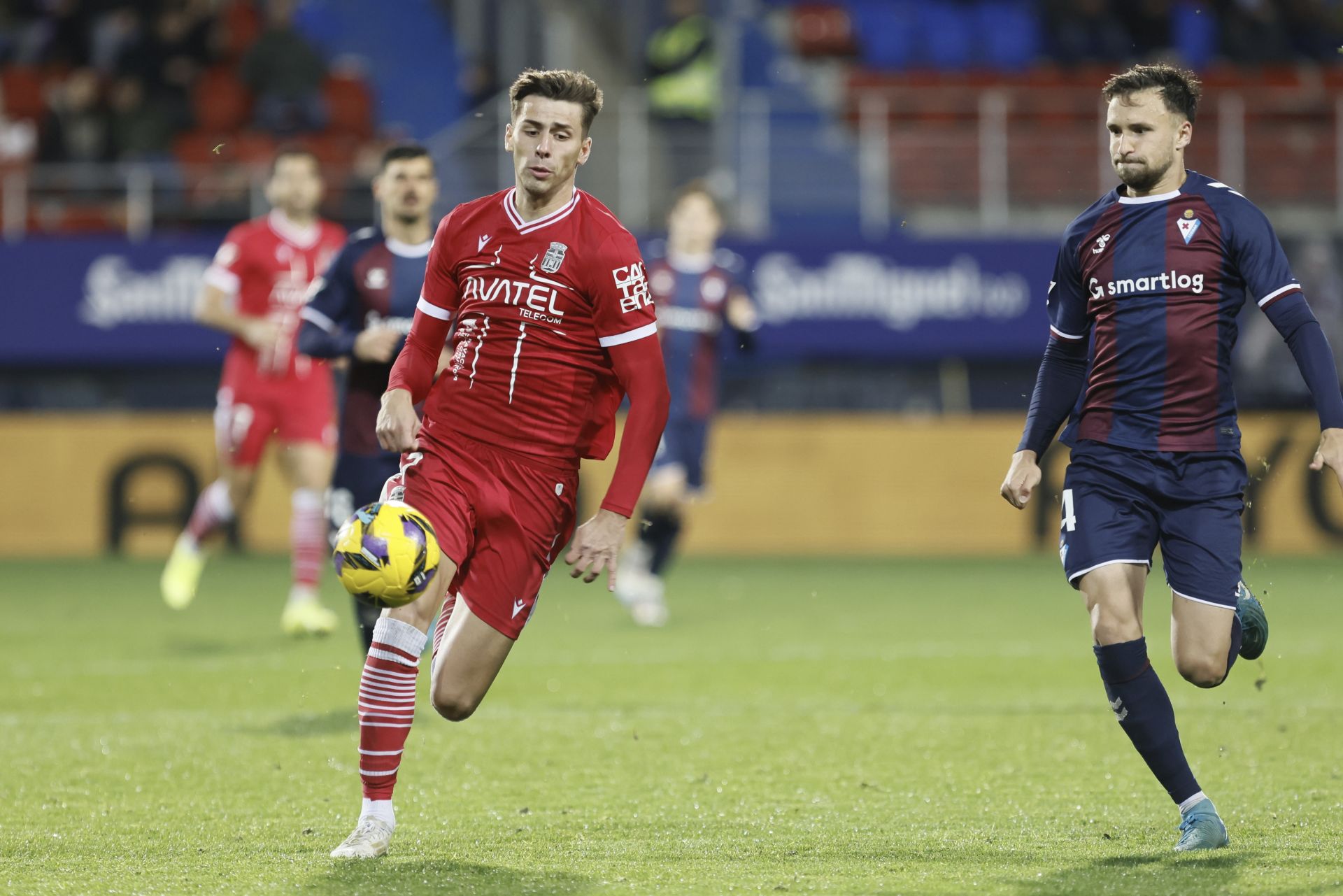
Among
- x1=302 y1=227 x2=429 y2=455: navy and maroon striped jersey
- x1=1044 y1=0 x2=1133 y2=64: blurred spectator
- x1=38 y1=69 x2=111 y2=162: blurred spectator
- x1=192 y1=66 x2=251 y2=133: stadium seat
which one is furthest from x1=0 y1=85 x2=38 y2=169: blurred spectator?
x1=302 y1=227 x2=429 y2=455: navy and maroon striped jersey

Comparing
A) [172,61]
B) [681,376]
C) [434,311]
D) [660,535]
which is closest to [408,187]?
[434,311]

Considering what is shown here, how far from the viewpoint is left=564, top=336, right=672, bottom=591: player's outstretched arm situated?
4.72m

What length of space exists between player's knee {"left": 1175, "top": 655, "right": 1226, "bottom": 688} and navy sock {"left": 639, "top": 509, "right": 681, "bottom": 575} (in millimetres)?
5754

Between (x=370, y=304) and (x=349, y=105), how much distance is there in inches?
454

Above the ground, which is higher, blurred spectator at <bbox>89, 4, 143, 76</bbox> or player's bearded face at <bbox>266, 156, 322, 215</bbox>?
blurred spectator at <bbox>89, 4, 143, 76</bbox>

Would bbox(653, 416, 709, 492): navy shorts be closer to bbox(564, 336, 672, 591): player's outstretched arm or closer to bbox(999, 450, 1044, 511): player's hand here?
bbox(999, 450, 1044, 511): player's hand

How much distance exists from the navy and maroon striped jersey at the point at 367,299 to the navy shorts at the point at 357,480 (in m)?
0.04

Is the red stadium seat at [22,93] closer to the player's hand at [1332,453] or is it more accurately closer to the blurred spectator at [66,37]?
the blurred spectator at [66,37]

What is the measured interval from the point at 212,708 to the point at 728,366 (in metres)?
8.34

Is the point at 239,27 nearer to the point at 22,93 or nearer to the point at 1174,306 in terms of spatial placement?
the point at 22,93

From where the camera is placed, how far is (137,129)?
658 inches

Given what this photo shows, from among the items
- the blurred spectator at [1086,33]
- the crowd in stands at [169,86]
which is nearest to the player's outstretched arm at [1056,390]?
the crowd in stands at [169,86]

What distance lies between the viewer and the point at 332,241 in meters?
9.71

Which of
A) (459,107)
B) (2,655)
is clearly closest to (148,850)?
(2,655)
